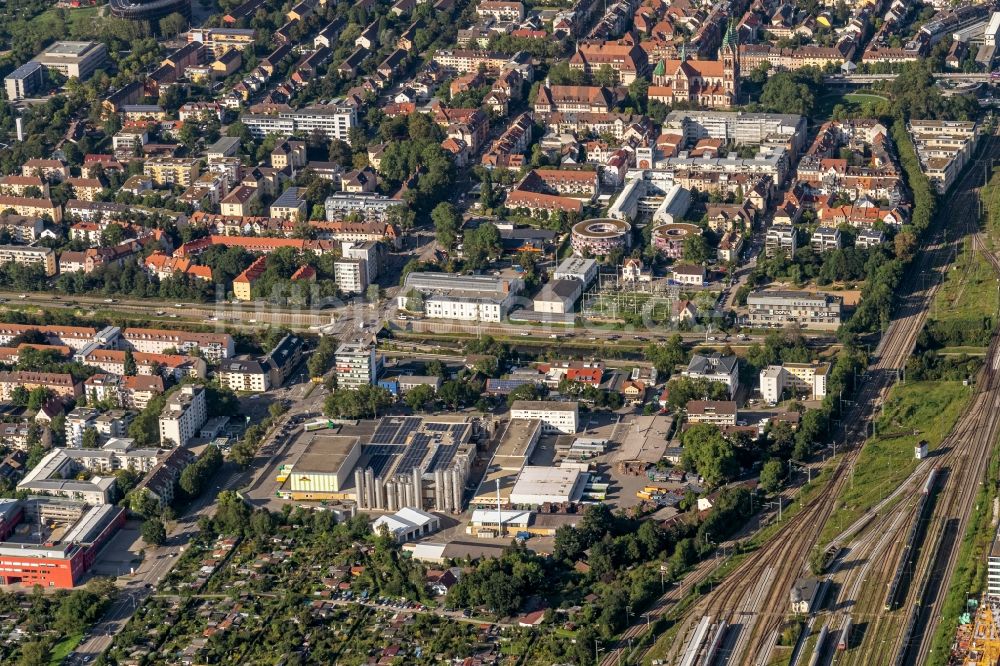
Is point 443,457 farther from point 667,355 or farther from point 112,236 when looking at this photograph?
point 112,236

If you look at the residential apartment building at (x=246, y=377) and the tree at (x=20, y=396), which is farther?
the residential apartment building at (x=246, y=377)

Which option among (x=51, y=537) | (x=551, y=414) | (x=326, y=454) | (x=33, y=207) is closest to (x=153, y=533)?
(x=51, y=537)

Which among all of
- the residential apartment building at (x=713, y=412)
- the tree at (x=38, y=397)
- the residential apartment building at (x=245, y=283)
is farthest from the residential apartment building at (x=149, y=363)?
the residential apartment building at (x=713, y=412)

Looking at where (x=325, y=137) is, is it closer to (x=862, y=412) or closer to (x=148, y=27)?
(x=148, y=27)

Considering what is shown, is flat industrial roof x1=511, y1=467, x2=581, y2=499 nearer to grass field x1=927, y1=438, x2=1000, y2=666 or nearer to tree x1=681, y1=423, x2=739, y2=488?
tree x1=681, y1=423, x2=739, y2=488

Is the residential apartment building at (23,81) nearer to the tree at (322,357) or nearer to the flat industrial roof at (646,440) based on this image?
the tree at (322,357)
